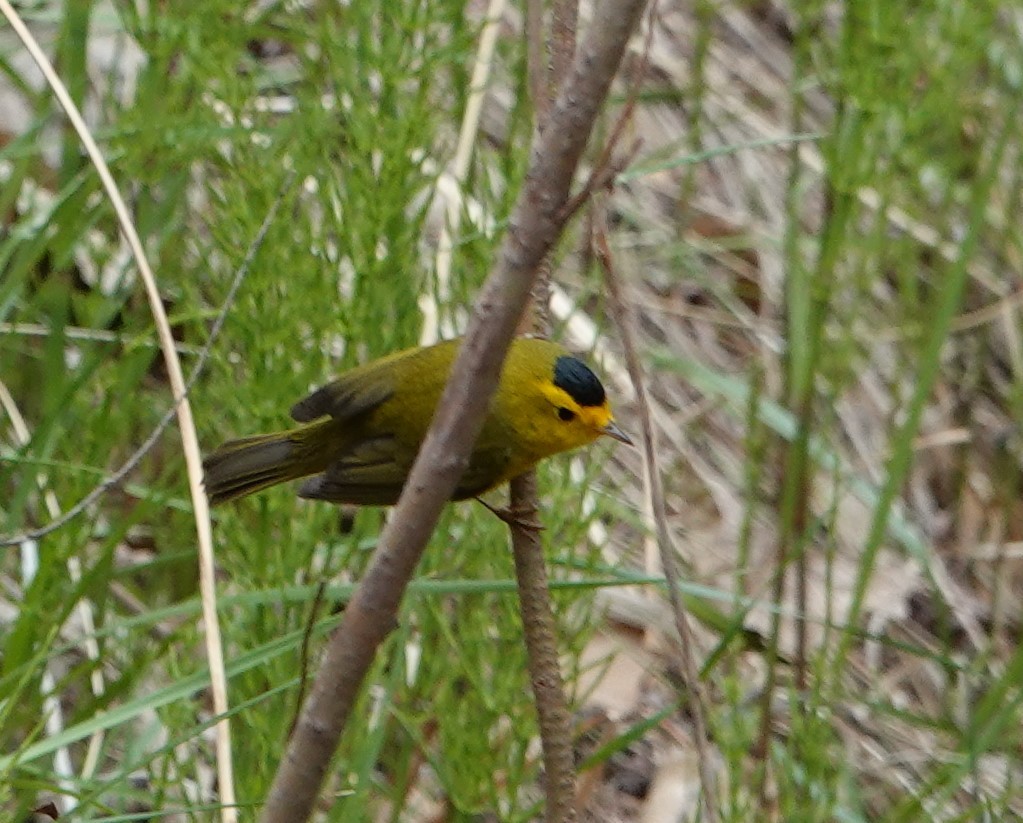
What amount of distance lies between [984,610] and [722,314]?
1.35 m

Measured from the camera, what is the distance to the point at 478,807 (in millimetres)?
3168

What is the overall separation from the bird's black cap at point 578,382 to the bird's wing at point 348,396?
333 mm

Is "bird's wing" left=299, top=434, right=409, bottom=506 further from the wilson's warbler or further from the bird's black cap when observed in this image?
the bird's black cap

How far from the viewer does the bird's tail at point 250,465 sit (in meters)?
3.05

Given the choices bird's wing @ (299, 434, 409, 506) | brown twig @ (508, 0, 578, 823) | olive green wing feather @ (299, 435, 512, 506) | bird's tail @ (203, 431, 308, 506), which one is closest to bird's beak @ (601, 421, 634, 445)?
olive green wing feather @ (299, 435, 512, 506)

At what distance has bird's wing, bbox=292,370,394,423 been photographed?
3.00 metres

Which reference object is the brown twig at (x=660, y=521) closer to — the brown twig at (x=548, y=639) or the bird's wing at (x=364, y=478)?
the brown twig at (x=548, y=639)

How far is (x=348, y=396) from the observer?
3045mm

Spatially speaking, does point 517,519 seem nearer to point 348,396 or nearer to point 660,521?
point 660,521

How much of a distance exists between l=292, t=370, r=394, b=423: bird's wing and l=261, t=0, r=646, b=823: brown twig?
135 cm

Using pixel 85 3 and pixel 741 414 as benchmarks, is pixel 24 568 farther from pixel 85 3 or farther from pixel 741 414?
pixel 741 414

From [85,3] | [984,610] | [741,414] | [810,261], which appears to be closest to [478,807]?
[85,3]

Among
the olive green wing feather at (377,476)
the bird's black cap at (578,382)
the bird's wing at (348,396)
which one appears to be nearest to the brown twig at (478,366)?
the olive green wing feather at (377,476)

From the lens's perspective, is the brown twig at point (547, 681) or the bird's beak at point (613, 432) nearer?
the brown twig at point (547, 681)
